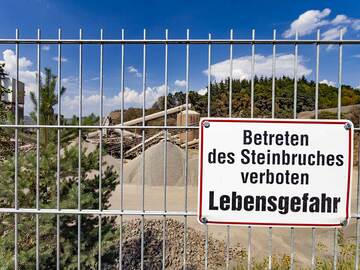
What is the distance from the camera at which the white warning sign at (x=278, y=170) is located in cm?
251

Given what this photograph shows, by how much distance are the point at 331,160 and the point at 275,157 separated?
1.49ft

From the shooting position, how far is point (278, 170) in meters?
2.52

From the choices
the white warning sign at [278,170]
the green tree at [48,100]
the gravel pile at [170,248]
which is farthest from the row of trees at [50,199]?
the white warning sign at [278,170]

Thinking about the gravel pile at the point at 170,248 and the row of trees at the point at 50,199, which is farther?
the gravel pile at the point at 170,248

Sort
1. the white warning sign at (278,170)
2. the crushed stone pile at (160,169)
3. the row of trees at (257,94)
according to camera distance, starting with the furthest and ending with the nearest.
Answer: the crushed stone pile at (160,169), the row of trees at (257,94), the white warning sign at (278,170)

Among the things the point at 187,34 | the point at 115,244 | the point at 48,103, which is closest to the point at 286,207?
the point at 187,34

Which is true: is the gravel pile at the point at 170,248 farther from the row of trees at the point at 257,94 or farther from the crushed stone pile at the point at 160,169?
the crushed stone pile at the point at 160,169

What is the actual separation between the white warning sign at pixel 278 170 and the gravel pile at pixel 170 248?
2.90 meters

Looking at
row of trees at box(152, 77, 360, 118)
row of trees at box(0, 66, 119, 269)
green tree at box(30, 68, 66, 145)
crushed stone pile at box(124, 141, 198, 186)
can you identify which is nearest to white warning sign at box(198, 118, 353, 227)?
row of trees at box(152, 77, 360, 118)

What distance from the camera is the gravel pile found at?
5.20 metres

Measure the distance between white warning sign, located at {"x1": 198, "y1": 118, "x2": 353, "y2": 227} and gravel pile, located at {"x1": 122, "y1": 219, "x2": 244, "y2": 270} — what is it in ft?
9.53

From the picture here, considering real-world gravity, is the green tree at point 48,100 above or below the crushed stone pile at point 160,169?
above

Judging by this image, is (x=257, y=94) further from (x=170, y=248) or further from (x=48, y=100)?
(x=48, y=100)

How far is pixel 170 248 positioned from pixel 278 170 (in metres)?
3.74
